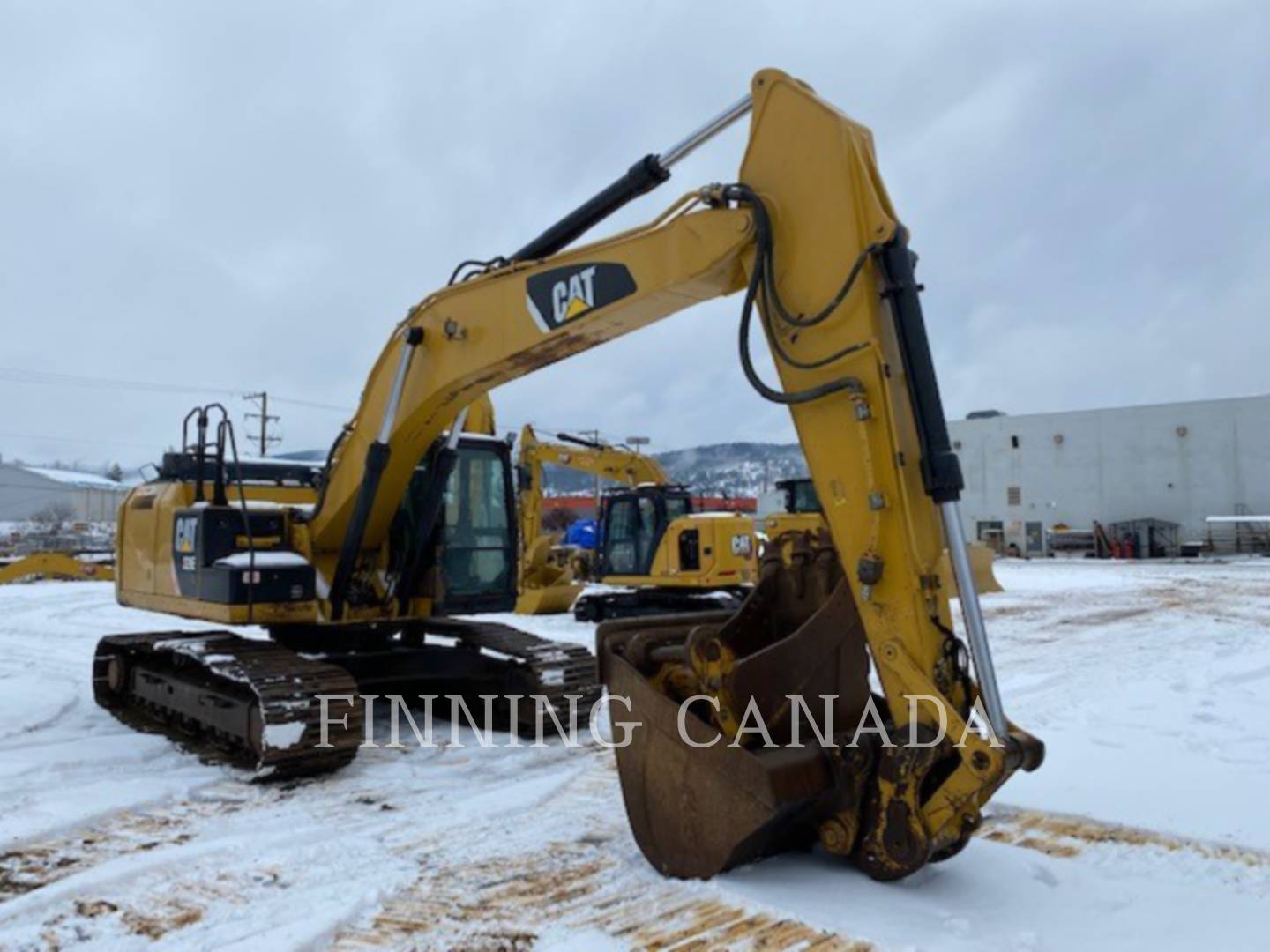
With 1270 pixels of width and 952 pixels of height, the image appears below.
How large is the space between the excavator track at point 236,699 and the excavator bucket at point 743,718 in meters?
2.36

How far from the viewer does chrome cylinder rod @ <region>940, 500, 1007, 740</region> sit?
352cm

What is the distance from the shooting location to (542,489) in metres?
18.0

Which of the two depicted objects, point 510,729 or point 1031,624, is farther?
point 1031,624

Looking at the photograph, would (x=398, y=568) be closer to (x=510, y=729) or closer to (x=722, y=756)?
(x=510, y=729)

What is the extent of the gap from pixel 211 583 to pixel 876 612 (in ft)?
16.1

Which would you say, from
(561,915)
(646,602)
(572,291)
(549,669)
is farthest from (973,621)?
(646,602)

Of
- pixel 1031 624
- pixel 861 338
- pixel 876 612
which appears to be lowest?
pixel 1031 624

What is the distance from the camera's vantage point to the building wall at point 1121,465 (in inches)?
1654

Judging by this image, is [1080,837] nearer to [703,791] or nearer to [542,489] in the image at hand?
[703,791]

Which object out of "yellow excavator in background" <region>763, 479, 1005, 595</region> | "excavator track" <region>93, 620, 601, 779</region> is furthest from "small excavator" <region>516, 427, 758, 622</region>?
"excavator track" <region>93, 620, 601, 779</region>

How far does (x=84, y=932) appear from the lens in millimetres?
3615

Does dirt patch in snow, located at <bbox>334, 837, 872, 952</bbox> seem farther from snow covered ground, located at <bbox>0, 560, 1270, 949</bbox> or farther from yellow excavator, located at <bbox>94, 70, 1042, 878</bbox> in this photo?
yellow excavator, located at <bbox>94, 70, 1042, 878</bbox>

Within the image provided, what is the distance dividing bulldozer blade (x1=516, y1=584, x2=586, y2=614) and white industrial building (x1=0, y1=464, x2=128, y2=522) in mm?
76137

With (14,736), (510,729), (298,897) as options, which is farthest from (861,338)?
(14,736)
